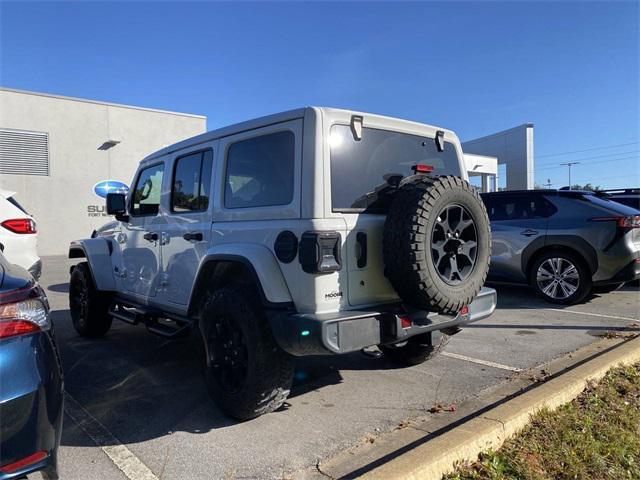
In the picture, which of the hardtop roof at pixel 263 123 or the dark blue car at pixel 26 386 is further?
the hardtop roof at pixel 263 123

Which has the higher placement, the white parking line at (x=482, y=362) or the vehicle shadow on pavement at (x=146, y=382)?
the white parking line at (x=482, y=362)

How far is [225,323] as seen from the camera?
3.41 m

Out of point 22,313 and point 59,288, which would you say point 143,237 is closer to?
point 22,313

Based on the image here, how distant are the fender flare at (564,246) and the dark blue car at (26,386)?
22.2 ft

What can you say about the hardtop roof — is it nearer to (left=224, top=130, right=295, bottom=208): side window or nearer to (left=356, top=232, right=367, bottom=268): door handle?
(left=224, top=130, right=295, bottom=208): side window

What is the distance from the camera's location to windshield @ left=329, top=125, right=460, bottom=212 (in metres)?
3.18

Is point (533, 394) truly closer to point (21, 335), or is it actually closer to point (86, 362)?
point (21, 335)

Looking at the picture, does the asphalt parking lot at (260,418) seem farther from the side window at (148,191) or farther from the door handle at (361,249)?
the side window at (148,191)

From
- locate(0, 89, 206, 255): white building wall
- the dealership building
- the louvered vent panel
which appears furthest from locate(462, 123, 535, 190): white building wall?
the louvered vent panel

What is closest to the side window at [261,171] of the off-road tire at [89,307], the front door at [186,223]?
the front door at [186,223]

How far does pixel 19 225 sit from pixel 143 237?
282cm

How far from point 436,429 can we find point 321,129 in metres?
2.10

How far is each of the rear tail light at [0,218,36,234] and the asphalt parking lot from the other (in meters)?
1.52

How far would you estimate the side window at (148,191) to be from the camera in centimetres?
474
